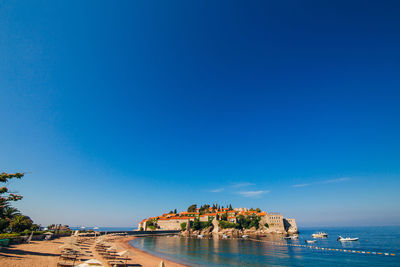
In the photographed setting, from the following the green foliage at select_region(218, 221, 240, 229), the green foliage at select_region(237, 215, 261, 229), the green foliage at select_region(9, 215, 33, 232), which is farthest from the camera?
the green foliage at select_region(237, 215, 261, 229)

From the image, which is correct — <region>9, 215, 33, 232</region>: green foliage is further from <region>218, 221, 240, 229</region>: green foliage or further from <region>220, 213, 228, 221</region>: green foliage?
<region>220, 213, 228, 221</region>: green foliage

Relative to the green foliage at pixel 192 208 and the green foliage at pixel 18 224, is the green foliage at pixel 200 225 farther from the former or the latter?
the green foliage at pixel 18 224

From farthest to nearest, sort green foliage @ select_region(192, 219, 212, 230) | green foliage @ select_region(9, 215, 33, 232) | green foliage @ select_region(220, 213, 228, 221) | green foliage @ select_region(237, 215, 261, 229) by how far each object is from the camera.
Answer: green foliage @ select_region(220, 213, 228, 221) < green foliage @ select_region(192, 219, 212, 230) < green foliage @ select_region(237, 215, 261, 229) < green foliage @ select_region(9, 215, 33, 232)

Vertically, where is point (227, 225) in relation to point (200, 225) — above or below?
above

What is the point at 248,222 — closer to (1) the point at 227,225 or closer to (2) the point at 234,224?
(2) the point at 234,224

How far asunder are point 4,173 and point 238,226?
9253cm

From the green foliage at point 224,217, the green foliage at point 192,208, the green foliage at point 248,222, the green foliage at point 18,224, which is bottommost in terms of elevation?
the green foliage at point 18,224

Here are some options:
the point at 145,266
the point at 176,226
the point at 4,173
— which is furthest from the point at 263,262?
the point at 176,226

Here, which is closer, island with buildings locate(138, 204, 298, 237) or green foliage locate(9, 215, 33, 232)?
green foliage locate(9, 215, 33, 232)

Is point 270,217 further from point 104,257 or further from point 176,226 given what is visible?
point 104,257

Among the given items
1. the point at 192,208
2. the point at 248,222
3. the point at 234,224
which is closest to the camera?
the point at 234,224

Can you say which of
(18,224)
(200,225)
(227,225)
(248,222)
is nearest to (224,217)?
(227,225)

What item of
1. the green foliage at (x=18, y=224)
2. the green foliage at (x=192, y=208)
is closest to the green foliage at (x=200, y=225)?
the green foliage at (x=192, y=208)

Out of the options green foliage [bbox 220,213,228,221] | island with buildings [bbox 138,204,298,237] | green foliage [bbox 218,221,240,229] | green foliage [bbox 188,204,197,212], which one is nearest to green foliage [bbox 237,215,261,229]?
island with buildings [bbox 138,204,298,237]
